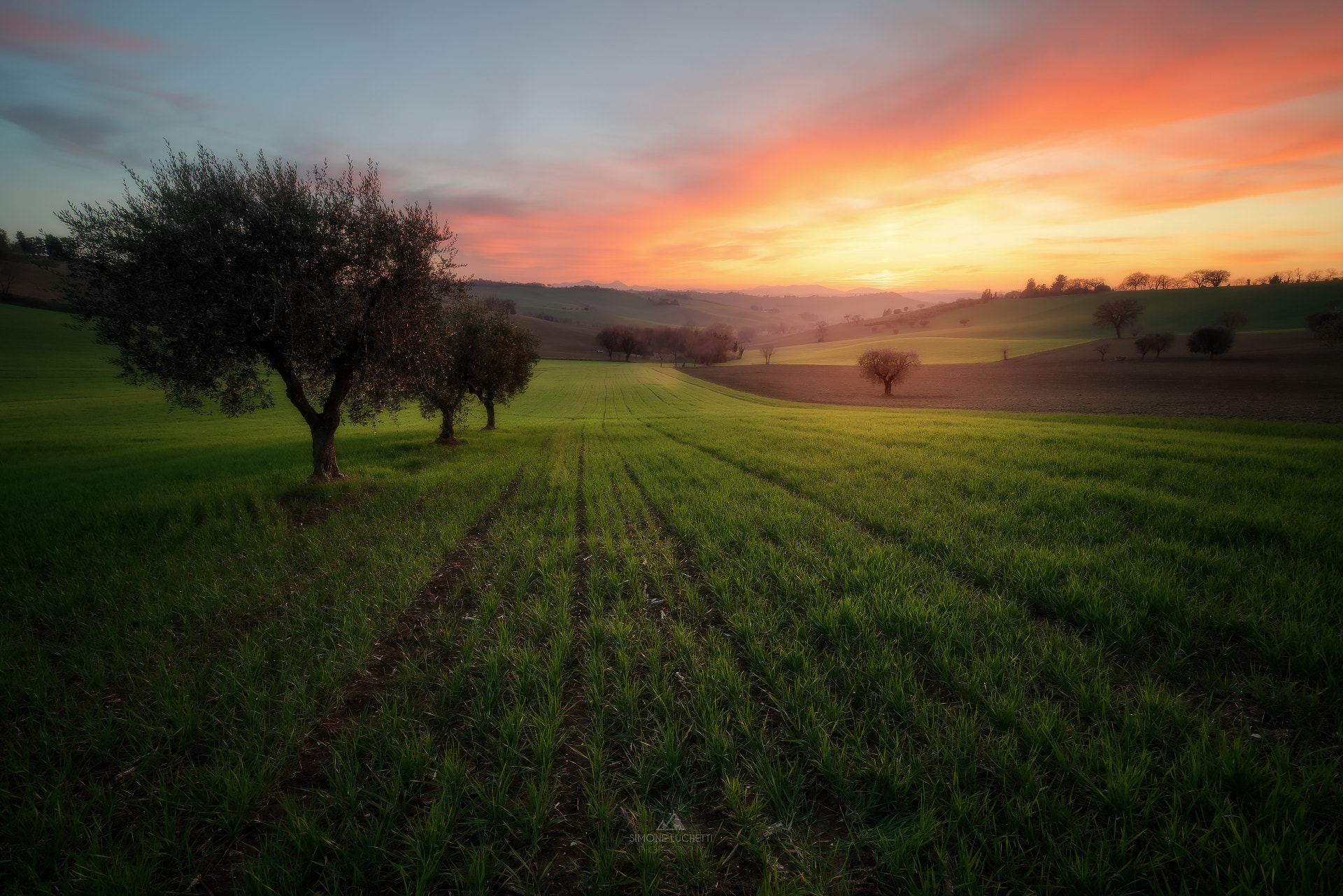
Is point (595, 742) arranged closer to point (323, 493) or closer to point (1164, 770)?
point (1164, 770)

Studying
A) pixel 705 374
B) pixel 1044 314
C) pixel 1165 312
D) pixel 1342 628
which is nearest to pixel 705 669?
pixel 1342 628

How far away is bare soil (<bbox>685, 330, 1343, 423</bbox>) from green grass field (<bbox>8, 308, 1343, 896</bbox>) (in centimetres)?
4345

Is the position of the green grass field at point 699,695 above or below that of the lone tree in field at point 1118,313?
below

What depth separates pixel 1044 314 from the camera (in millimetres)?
148625

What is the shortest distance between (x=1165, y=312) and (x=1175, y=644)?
17272cm

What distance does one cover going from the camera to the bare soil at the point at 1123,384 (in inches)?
1766

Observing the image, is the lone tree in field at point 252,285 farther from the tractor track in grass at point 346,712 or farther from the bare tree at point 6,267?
the bare tree at point 6,267

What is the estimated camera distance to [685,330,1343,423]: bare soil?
44844mm

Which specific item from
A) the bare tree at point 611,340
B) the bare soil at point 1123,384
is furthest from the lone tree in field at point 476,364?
the bare tree at point 611,340

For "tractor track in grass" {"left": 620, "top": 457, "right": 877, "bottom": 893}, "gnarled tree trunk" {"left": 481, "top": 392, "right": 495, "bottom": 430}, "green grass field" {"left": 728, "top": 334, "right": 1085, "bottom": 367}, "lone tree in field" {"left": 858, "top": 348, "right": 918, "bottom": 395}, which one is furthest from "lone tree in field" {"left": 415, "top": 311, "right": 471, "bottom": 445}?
"green grass field" {"left": 728, "top": 334, "right": 1085, "bottom": 367}

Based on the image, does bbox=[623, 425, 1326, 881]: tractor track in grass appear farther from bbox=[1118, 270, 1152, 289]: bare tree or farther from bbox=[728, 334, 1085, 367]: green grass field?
bbox=[1118, 270, 1152, 289]: bare tree

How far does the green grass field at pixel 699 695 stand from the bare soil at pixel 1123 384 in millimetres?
43454

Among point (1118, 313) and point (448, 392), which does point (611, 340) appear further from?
point (1118, 313)

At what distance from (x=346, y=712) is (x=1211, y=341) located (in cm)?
11376
